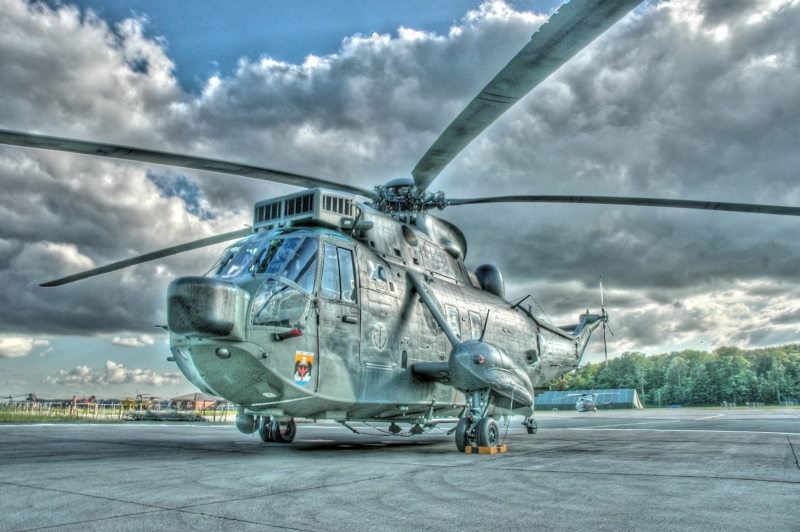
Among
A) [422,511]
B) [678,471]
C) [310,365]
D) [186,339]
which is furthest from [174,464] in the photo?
[678,471]

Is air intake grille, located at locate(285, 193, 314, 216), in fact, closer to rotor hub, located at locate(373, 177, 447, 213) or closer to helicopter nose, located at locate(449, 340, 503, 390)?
rotor hub, located at locate(373, 177, 447, 213)

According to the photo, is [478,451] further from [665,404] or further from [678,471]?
[665,404]

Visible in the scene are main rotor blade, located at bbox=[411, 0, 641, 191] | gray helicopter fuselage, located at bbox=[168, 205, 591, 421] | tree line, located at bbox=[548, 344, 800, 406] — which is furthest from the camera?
tree line, located at bbox=[548, 344, 800, 406]

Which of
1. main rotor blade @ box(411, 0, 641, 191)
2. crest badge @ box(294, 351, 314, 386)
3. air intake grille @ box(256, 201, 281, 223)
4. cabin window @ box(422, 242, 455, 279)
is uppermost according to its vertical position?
main rotor blade @ box(411, 0, 641, 191)

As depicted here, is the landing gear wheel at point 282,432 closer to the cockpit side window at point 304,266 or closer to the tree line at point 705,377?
the cockpit side window at point 304,266

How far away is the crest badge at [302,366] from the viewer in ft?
29.3

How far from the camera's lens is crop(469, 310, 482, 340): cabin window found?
13.4 metres

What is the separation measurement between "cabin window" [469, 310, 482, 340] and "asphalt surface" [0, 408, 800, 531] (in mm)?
4295

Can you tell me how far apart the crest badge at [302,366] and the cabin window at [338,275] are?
1.10 meters

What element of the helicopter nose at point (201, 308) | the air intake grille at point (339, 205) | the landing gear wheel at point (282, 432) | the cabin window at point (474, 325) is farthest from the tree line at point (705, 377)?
the helicopter nose at point (201, 308)

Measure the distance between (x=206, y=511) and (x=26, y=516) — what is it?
1229mm

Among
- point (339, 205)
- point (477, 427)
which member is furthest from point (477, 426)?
point (339, 205)

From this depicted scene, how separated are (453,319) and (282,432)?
442cm

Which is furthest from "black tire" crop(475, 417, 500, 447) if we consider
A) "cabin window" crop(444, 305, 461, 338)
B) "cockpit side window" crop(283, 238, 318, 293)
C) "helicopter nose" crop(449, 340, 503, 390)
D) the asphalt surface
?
"cockpit side window" crop(283, 238, 318, 293)
